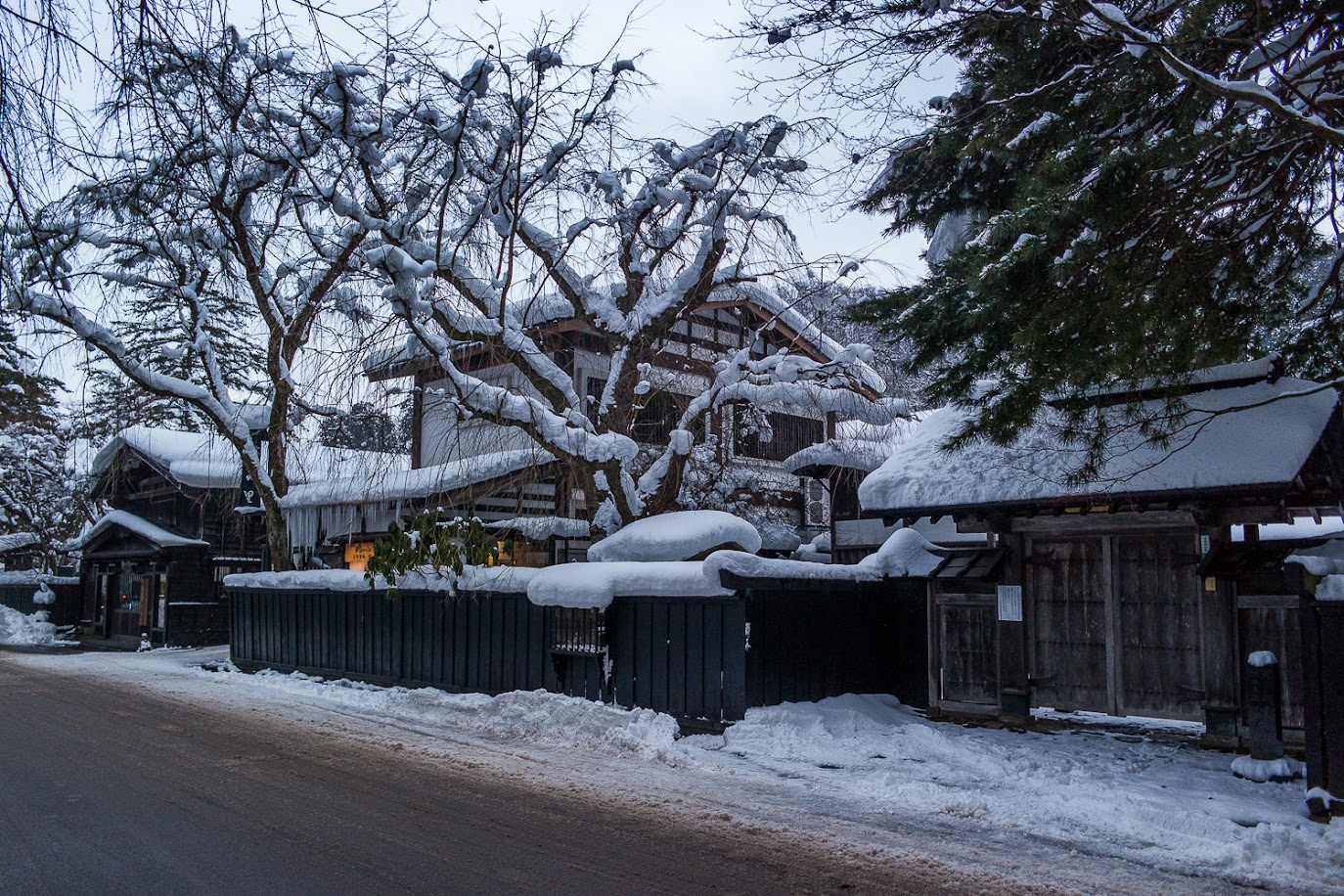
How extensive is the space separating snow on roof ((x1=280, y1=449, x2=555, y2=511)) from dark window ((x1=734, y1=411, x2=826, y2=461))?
829 centimetres

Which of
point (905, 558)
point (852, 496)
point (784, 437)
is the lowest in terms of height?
point (905, 558)

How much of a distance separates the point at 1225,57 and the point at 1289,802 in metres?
6.20

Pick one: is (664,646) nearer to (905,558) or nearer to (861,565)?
(861,565)

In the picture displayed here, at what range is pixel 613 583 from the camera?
1196 centimetres

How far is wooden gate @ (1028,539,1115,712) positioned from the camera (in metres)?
11.4

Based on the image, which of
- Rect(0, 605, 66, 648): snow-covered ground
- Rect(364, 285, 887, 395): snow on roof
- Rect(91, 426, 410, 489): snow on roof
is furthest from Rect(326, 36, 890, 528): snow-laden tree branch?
Rect(0, 605, 66, 648): snow-covered ground

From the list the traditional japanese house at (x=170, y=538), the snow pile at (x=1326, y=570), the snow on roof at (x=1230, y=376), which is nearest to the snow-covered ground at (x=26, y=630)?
the traditional japanese house at (x=170, y=538)

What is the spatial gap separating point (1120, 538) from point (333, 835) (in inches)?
370

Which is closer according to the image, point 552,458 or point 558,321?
point 552,458

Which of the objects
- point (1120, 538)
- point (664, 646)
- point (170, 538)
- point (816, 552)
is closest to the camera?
point (1120, 538)

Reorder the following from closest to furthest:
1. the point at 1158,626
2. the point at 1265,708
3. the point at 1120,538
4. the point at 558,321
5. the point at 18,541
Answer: the point at 1265,708 < the point at 1158,626 < the point at 1120,538 < the point at 558,321 < the point at 18,541

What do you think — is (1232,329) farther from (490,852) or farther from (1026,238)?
(490,852)

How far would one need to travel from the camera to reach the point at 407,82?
43.9 ft

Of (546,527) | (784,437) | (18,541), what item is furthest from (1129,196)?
(18,541)
